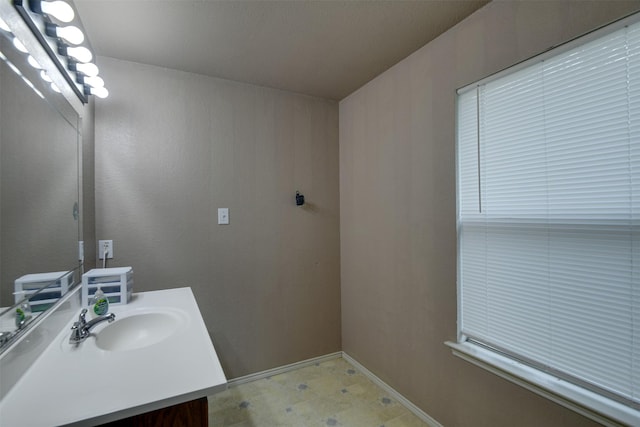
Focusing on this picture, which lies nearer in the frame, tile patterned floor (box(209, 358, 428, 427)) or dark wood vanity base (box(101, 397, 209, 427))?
dark wood vanity base (box(101, 397, 209, 427))

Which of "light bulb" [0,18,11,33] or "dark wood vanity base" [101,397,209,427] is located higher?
"light bulb" [0,18,11,33]

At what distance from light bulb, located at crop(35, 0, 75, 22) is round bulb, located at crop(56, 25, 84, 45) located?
0.06 meters

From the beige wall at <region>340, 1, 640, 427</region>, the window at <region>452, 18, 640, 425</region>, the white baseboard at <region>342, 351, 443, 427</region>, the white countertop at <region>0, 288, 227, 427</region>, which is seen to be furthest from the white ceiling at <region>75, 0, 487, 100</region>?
the white baseboard at <region>342, 351, 443, 427</region>

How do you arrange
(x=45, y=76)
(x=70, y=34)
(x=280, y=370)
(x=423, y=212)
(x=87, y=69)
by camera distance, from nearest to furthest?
(x=45, y=76), (x=70, y=34), (x=87, y=69), (x=423, y=212), (x=280, y=370)

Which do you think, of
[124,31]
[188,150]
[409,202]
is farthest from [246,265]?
[124,31]

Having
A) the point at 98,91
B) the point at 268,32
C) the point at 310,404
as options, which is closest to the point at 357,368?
the point at 310,404

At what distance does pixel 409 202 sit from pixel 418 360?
1.03 m

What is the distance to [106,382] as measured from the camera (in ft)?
2.73

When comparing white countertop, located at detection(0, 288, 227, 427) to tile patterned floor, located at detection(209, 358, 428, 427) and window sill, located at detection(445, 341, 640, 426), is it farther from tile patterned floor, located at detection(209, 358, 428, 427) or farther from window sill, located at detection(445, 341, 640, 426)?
window sill, located at detection(445, 341, 640, 426)

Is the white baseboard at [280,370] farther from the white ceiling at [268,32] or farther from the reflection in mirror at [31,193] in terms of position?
the white ceiling at [268,32]

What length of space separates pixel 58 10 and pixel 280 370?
256cm

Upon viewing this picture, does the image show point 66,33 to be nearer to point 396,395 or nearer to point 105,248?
point 105,248

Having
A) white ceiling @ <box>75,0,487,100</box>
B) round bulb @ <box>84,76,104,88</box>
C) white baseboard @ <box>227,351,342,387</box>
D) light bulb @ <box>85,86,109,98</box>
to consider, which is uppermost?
white ceiling @ <box>75,0,487,100</box>

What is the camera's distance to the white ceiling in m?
1.48
